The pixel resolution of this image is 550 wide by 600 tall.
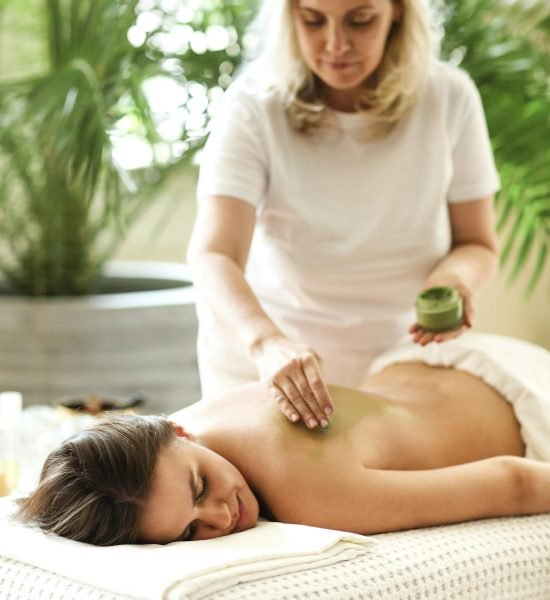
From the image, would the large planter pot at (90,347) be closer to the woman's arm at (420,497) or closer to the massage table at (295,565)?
the massage table at (295,565)

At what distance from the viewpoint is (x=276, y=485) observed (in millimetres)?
1727

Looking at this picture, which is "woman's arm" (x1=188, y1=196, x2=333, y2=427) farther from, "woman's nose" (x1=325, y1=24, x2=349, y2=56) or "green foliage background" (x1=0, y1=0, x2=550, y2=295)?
"green foliage background" (x1=0, y1=0, x2=550, y2=295)

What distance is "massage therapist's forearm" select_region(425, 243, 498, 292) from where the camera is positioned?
2201 mm

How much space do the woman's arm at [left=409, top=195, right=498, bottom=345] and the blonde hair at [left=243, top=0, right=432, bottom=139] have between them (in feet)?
0.81

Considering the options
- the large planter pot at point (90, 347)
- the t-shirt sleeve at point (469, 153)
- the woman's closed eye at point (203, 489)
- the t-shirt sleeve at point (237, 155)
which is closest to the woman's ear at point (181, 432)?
the woman's closed eye at point (203, 489)

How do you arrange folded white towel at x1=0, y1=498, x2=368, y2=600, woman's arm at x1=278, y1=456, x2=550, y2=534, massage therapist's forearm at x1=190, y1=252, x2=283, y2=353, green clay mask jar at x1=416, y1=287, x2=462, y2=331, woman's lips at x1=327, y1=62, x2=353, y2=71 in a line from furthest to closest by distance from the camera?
woman's lips at x1=327, y1=62, x2=353, y2=71
green clay mask jar at x1=416, y1=287, x2=462, y2=331
massage therapist's forearm at x1=190, y1=252, x2=283, y2=353
woman's arm at x1=278, y1=456, x2=550, y2=534
folded white towel at x1=0, y1=498, x2=368, y2=600

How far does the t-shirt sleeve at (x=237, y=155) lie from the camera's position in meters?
2.22

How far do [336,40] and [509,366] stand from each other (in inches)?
26.2

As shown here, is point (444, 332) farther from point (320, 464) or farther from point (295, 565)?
point (295, 565)

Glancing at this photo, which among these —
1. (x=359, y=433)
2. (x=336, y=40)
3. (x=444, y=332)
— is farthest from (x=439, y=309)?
(x=336, y=40)

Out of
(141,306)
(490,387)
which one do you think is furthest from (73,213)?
(490,387)

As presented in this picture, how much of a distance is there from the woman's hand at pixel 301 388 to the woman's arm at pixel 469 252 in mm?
474

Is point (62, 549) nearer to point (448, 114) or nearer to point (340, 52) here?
point (340, 52)

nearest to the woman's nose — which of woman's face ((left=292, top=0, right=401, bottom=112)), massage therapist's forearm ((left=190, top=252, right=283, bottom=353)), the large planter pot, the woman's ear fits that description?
woman's face ((left=292, top=0, right=401, bottom=112))
